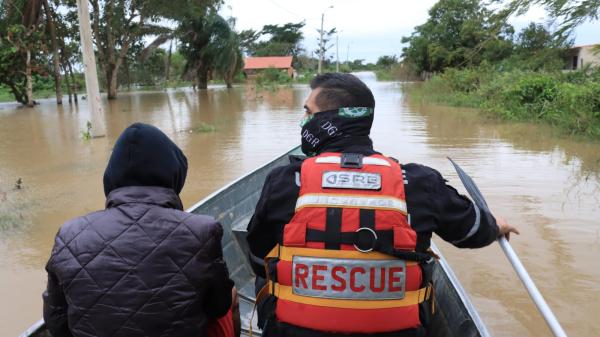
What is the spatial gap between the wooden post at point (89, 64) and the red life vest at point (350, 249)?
33.0 feet

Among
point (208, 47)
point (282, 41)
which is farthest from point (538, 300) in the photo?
point (282, 41)

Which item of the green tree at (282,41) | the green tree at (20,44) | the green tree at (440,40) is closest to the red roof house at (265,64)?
the green tree at (282,41)

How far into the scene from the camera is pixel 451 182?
693cm

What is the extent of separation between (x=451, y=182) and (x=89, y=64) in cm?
768

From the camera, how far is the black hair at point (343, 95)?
1.73 m

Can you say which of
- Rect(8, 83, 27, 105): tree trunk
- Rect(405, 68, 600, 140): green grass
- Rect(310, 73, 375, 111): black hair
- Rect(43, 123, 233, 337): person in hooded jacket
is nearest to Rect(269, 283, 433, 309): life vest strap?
Rect(43, 123, 233, 337): person in hooded jacket

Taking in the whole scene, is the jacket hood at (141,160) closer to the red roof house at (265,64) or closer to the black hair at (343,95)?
the black hair at (343,95)

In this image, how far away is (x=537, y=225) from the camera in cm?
534

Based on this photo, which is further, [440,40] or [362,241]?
[440,40]

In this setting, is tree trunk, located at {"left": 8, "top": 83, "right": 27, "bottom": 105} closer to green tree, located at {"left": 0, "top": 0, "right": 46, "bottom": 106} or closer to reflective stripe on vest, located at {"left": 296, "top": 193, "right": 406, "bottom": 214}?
green tree, located at {"left": 0, "top": 0, "right": 46, "bottom": 106}

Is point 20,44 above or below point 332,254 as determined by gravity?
above

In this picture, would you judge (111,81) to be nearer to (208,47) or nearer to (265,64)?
(208,47)

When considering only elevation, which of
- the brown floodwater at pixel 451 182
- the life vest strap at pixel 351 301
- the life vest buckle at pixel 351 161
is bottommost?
the brown floodwater at pixel 451 182

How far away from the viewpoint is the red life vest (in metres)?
1.52
